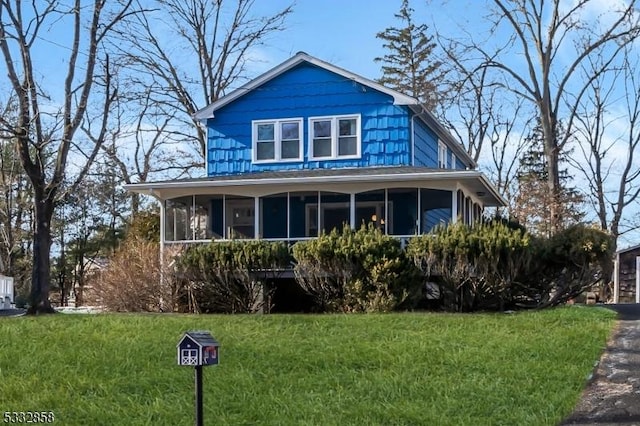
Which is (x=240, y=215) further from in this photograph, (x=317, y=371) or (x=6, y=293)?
(x=6, y=293)

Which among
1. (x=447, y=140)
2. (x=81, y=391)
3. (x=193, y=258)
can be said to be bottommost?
(x=81, y=391)

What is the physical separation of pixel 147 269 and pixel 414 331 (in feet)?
24.0

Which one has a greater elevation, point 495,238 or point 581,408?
point 495,238

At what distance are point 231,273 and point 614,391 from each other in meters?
9.39

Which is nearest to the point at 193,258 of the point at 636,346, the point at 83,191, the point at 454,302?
the point at 454,302

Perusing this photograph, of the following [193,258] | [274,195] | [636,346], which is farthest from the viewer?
[274,195]

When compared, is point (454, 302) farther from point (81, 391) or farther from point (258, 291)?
point (81, 391)

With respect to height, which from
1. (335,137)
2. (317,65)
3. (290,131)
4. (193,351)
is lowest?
(193,351)

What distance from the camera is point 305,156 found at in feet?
66.0

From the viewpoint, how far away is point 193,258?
1595 cm

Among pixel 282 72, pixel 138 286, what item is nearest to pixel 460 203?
pixel 282 72

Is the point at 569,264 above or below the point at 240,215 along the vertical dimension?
below

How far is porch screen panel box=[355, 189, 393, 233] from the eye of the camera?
19.3m

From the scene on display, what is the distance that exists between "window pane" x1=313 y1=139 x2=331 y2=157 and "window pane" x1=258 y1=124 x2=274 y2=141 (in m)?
1.26
